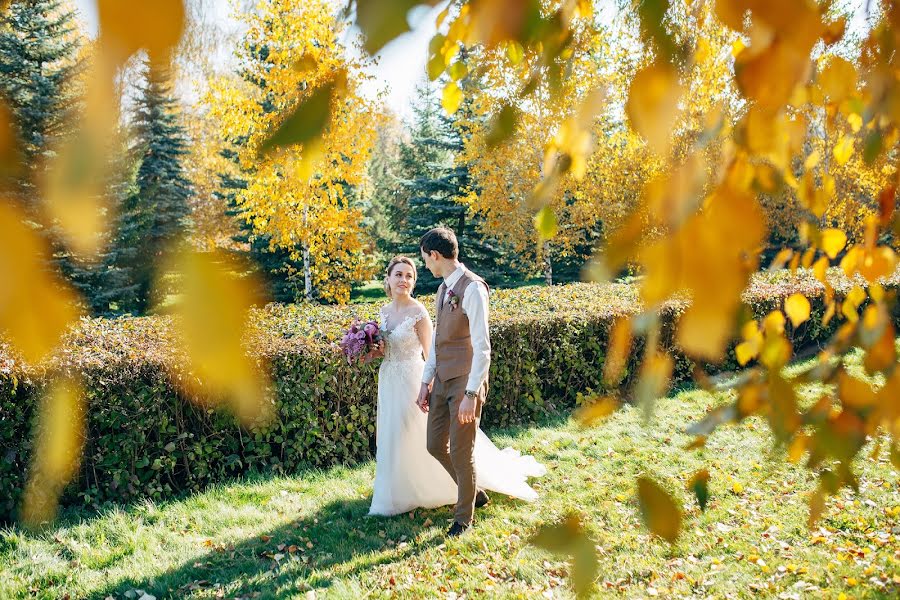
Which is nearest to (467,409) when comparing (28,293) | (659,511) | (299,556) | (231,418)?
(299,556)

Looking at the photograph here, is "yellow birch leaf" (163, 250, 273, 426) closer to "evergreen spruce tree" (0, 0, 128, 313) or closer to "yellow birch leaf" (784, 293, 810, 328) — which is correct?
"evergreen spruce tree" (0, 0, 128, 313)

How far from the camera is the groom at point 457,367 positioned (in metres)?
3.95

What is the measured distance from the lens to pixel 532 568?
3816 millimetres

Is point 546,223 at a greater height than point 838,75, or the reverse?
point 838,75

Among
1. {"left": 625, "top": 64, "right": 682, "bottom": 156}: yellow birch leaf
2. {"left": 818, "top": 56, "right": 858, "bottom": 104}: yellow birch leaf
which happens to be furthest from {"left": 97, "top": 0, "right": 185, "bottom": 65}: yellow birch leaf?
{"left": 818, "top": 56, "right": 858, "bottom": 104}: yellow birch leaf

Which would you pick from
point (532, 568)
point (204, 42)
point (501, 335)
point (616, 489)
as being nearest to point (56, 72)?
point (204, 42)

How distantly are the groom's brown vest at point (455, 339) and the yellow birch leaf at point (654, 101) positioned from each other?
125 inches

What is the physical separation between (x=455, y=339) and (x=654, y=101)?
333 cm

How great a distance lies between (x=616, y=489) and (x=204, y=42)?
5091 millimetres

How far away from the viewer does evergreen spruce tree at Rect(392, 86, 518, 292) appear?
1877 cm

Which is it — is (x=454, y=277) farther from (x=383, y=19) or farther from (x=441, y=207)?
(x=441, y=207)

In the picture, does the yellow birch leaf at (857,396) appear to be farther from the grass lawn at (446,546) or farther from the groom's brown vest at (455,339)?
the groom's brown vest at (455,339)

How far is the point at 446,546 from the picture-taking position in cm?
407

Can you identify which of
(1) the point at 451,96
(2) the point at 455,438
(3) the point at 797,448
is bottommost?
(2) the point at 455,438
